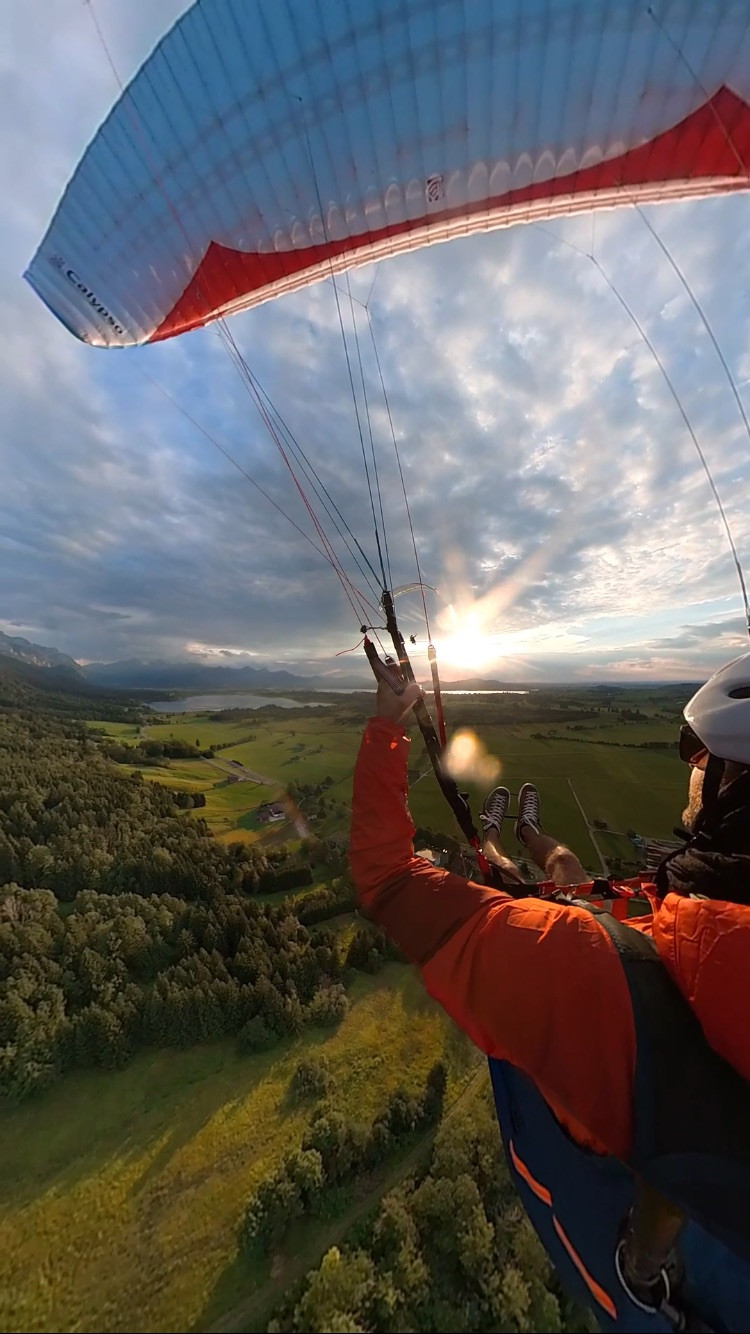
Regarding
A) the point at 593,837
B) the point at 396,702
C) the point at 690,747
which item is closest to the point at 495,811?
the point at 690,747

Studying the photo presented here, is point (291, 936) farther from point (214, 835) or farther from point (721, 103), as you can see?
point (721, 103)

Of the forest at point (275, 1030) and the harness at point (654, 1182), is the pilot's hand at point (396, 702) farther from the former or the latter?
the harness at point (654, 1182)

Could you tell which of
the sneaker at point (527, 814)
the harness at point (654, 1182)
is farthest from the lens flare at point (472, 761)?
the harness at point (654, 1182)

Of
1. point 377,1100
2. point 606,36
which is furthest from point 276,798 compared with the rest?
point 606,36

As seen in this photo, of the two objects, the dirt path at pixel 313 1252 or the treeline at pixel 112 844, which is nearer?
the dirt path at pixel 313 1252

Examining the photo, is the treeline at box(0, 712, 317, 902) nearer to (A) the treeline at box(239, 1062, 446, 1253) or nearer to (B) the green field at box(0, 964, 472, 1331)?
(B) the green field at box(0, 964, 472, 1331)

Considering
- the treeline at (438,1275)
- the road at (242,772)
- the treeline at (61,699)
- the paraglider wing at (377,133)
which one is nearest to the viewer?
the paraglider wing at (377,133)

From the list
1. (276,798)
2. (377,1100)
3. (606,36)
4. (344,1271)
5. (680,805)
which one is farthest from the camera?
(276,798)
